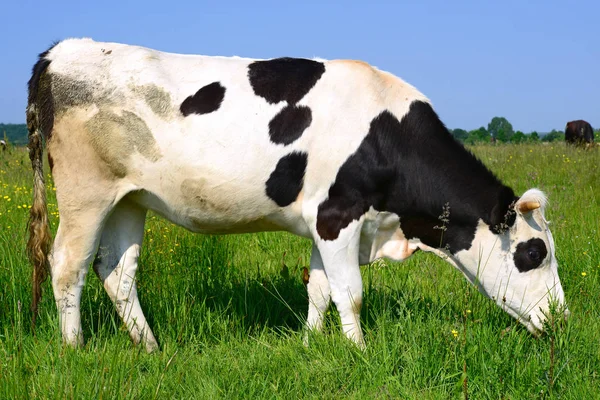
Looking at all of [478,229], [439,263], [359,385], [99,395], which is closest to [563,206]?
[439,263]

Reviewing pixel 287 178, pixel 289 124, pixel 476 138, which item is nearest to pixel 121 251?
pixel 287 178

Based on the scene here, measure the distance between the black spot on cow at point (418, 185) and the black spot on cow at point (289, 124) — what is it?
396 millimetres

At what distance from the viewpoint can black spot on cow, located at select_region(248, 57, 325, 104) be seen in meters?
4.51

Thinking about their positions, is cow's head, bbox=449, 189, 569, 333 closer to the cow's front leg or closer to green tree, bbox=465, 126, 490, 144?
the cow's front leg

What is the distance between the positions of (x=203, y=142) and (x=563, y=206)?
631 cm

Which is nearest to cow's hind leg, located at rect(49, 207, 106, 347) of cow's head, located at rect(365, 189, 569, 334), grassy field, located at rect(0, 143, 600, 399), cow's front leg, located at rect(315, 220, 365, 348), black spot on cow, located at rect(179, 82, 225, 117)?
grassy field, located at rect(0, 143, 600, 399)

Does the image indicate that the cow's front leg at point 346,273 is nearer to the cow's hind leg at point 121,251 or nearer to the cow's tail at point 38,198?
the cow's hind leg at point 121,251

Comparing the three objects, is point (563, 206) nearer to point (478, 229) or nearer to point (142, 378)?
point (478, 229)

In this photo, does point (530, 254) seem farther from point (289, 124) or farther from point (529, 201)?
point (289, 124)

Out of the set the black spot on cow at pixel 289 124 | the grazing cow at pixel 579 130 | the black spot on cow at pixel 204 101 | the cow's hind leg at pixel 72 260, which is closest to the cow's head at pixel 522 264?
the black spot on cow at pixel 289 124

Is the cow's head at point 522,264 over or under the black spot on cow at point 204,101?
under

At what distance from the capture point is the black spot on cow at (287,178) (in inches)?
174

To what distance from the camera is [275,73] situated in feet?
15.1

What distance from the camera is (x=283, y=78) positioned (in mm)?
4578
